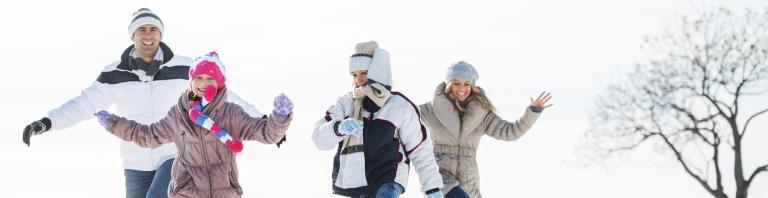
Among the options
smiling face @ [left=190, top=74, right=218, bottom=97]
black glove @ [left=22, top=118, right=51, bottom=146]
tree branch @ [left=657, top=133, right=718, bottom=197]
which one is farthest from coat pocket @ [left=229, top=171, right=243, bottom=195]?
tree branch @ [left=657, top=133, right=718, bottom=197]

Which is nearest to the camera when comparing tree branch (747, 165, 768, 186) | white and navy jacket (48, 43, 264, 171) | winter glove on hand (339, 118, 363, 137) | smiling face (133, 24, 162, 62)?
winter glove on hand (339, 118, 363, 137)

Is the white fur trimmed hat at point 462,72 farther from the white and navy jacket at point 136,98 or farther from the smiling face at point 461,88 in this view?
the white and navy jacket at point 136,98

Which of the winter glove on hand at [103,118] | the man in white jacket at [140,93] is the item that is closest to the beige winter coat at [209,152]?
the winter glove on hand at [103,118]

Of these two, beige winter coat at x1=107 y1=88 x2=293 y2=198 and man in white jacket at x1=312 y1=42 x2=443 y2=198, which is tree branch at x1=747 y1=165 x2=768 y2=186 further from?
beige winter coat at x1=107 y1=88 x2=293 y2=198

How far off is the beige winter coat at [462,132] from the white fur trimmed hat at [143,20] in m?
2.56

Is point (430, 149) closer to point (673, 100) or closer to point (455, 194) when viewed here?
point (455, 194)

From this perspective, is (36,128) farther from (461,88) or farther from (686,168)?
(686,168)

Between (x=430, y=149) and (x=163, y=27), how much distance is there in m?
2.43

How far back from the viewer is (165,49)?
693 centimetres

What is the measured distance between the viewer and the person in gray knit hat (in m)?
7.94

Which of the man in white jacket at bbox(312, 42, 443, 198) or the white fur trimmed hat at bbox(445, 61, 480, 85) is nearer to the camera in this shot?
the man in white jacket at bbox(312, 42, 443, 198)

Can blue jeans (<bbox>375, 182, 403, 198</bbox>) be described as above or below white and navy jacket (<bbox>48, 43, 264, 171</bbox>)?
below

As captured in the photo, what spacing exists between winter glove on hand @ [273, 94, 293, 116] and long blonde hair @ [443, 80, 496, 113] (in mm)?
3133

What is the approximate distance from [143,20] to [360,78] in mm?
1834
